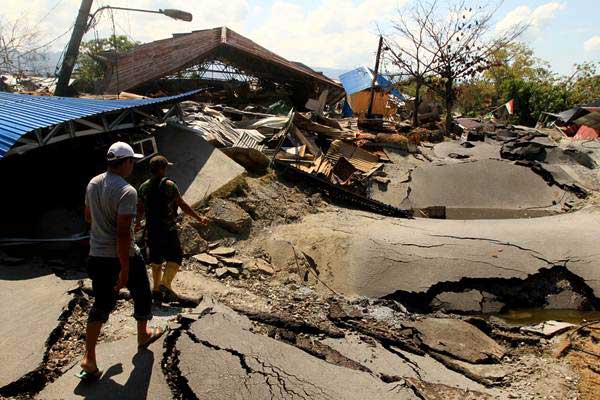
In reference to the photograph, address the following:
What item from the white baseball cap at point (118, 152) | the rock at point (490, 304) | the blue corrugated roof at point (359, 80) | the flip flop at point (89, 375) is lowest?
the rock at point (490, 304)

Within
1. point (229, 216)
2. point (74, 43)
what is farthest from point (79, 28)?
point (229, 216)

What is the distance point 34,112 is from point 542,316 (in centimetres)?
766

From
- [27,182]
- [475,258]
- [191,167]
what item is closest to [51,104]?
[27,182]

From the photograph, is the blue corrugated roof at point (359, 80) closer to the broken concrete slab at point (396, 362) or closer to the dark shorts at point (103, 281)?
the broken concrete slab at point (396, 362)

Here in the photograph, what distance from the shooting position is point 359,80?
24.2 metres

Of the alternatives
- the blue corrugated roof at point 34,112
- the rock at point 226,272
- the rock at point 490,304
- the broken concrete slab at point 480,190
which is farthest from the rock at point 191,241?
the broken concrete slab at point 480,190

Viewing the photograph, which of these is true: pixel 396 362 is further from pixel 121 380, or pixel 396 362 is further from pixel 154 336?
pixel 121 380

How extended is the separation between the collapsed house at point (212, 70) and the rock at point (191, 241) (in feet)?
30.9

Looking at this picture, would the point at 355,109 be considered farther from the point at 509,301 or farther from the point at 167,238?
the point at 167,238

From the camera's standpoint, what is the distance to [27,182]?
24.0 feet

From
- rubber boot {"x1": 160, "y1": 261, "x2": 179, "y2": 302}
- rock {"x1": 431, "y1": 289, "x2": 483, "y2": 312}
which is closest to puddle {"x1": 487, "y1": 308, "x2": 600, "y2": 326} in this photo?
rock {"x1": 431, "y1": 289, "x2": 483, "y2": 312}

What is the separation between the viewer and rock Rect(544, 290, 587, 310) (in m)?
5.85

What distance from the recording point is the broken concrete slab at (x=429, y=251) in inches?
238

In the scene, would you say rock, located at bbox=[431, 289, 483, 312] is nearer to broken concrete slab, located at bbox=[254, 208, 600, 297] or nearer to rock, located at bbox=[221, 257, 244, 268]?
broken concrete slab, located at bbox=[254, 208, 600, 297]
